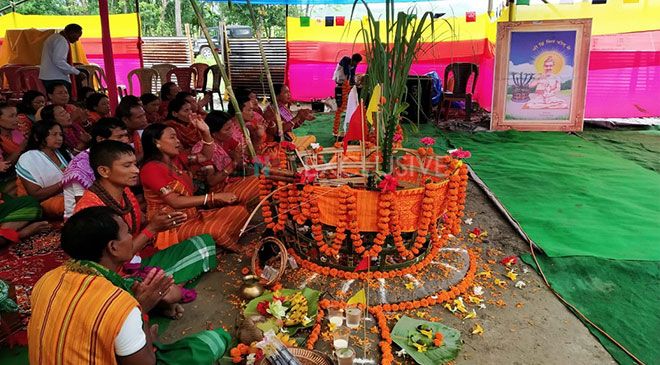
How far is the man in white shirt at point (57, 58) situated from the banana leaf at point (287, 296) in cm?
520

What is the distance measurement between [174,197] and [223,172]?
0.84 metres

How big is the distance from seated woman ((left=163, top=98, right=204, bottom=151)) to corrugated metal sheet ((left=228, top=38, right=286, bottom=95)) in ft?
25.7

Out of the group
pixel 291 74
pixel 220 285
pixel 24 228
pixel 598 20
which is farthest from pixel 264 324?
pixel 291 74

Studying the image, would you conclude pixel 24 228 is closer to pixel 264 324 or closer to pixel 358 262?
pixel 264 324

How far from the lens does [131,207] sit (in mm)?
2828

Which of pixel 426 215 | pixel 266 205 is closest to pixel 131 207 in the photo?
pixel 266 205

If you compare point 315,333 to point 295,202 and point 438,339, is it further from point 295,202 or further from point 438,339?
point 295,202

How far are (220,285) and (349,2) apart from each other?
8015 mm

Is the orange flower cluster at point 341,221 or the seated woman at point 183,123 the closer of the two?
the orange flower cluster at point 341,221

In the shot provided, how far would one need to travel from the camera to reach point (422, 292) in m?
2.87

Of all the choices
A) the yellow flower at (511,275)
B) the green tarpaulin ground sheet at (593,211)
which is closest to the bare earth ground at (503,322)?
the yellow flower at (511,275)

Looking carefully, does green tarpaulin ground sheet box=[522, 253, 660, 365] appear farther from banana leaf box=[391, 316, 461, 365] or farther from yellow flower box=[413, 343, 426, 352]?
yellow flower box=[413, 343, 426, 352]

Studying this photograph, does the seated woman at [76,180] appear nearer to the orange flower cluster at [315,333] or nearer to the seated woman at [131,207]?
the seated woman at [131,207]

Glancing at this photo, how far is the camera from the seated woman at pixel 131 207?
98.3 inches
